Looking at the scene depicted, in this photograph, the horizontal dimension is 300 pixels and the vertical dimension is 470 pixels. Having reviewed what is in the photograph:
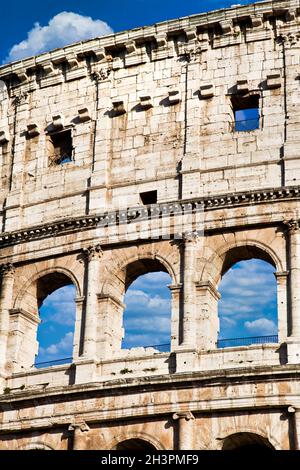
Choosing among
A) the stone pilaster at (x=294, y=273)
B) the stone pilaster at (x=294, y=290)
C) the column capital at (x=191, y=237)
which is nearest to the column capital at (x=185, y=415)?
the stone pilaster at (x=294, y=290)

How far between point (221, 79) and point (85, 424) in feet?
34.8

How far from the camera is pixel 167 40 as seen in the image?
3544 centimetres

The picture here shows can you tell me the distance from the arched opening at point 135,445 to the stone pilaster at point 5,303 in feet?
14.9

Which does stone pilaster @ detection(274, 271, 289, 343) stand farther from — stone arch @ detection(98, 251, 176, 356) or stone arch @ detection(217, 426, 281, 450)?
stone arch @ detection(98, 251, 176, 356)

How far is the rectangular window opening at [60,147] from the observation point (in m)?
36.1

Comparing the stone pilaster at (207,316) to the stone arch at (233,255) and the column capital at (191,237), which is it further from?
the column capital at (191,237)

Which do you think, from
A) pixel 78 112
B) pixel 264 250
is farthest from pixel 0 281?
pixel 264 250

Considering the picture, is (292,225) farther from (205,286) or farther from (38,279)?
(38,279)

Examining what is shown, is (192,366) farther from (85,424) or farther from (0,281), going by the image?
(0,281)

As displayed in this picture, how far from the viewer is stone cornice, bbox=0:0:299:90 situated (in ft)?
113

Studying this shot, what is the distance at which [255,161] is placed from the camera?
32938 millimetres

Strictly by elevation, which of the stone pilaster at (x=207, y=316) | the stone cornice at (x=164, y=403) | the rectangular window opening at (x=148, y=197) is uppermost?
the rectangular window opening at (x=148, y=197)

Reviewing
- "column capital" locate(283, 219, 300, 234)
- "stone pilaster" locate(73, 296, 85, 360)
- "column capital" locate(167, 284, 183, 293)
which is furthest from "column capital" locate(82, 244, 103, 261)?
"column capital" locate(283, 219, 300, 234)

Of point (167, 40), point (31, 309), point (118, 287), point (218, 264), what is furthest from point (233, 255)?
point (167, 40)
